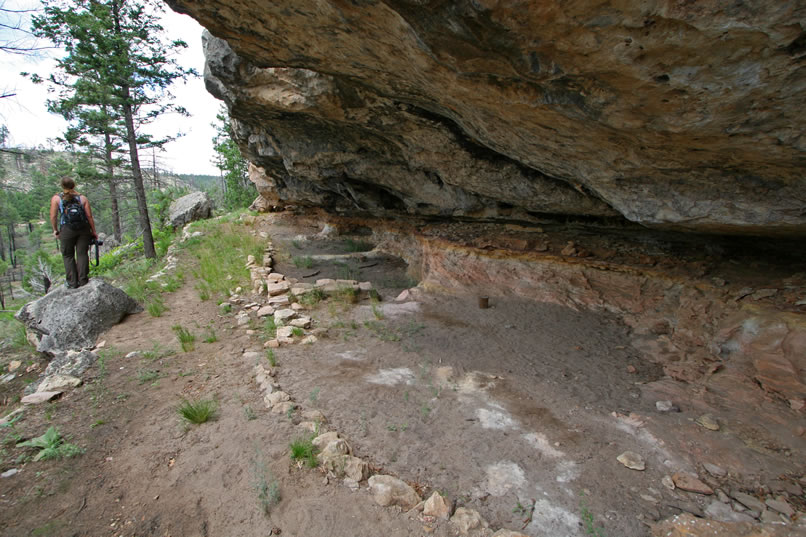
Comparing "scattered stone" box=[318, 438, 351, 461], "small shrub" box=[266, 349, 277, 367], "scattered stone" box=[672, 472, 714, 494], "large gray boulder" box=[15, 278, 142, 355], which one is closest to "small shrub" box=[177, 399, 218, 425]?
"small shrub" box=[266, 349, 277, 367]

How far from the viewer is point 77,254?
5.65 m

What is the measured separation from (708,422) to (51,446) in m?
5.42

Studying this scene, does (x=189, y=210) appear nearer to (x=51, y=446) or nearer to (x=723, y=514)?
(x=51, y=446)

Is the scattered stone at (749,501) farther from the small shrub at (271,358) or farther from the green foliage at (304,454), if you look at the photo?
the small shrub at (271,358)

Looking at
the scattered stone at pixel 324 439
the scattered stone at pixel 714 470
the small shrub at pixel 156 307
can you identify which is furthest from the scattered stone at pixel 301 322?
the scattered stone at pixel 714 470

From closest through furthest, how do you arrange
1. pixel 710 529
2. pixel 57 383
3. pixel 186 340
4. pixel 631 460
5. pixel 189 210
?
1. pixel 710 529
2. pixel 631 460
3. pixel 57 383
4. pixel 186 340
5. pixel 189 210

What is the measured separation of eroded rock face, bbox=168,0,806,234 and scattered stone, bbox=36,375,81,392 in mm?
3819

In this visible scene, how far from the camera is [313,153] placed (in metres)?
8.09

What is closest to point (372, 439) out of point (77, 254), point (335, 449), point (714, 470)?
point (335, 449)

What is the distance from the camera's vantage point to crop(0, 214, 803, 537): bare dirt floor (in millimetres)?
2291

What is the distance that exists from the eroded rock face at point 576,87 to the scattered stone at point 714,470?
7.82ft

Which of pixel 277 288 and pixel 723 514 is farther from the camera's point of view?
pixel 277 288

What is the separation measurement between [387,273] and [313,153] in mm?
3288

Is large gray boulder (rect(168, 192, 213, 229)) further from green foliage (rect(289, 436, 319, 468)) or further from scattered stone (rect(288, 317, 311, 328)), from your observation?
green foliage (rect(289, 436, 319, 468))
